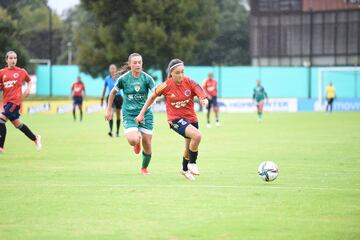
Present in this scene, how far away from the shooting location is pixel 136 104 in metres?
14.2

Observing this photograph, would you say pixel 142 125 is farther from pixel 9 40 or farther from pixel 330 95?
pixel 9 40

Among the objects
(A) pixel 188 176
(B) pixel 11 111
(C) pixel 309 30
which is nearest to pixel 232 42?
(C) pixel 309 30

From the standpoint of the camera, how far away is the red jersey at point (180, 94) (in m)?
13.3

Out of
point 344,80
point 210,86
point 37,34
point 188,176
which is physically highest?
point 37,34

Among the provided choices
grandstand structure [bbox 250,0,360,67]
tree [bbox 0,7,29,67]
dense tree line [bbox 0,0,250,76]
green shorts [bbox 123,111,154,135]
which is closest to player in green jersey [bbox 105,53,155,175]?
green shorts [bbox 123,111,154,135]

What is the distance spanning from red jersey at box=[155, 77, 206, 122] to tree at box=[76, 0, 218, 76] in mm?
41328

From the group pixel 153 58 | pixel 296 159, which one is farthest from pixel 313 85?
pixel 296 159

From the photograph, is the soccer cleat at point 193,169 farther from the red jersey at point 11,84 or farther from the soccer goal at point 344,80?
the soccer goal at point 344,80

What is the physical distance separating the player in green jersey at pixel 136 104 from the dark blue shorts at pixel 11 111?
4.46m

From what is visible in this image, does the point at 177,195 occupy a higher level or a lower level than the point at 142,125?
lower

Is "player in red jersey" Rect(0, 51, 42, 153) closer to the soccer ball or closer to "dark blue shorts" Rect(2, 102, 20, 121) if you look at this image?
"dark blue shorts" Rect(2, 102, 20, 121)

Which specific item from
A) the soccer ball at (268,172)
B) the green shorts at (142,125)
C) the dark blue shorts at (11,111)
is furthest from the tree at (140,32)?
the soccer ball at (268,172)

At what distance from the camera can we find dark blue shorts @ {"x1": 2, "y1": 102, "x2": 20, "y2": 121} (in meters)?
18.0

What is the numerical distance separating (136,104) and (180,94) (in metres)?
1.17
